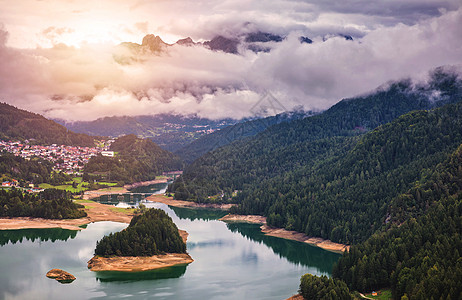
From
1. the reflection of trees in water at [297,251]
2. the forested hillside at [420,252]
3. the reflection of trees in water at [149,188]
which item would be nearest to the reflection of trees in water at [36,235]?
the reflection of trees in water at [297,251]

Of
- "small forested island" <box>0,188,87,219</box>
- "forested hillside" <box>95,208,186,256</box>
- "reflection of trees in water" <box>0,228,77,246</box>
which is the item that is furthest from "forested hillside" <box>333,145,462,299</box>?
"small forested island" <box>0,188,87,219</box>

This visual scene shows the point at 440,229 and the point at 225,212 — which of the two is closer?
the point at 440,229

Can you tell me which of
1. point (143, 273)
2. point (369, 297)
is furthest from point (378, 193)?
point (143, 273)

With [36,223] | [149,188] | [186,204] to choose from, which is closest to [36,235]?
[36,223]

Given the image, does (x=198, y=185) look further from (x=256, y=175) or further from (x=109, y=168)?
(x=109, y=168)

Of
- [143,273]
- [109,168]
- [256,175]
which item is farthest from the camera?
[109,168]

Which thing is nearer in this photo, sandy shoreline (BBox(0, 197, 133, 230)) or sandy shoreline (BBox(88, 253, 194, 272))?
sandy shoreline (BBox(88, 253, 194, 272))

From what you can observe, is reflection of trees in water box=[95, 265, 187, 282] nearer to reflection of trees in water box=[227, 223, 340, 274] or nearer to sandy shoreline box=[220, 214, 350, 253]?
reflection of trees in water box=[227, 223, 340, 274]
